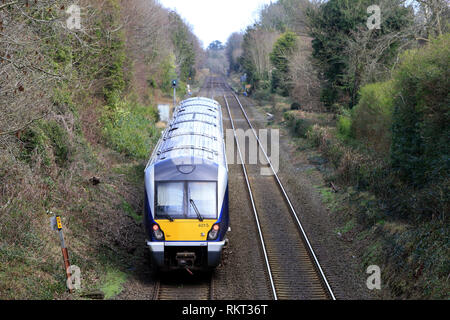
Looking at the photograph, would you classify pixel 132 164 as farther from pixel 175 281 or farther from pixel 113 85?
pixel 175 281

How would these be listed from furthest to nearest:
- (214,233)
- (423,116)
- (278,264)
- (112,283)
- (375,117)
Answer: (375,117), (423,116), (278,264), (112,283), (214,233)

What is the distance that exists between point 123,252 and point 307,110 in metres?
22.3

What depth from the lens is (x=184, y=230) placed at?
10383mm

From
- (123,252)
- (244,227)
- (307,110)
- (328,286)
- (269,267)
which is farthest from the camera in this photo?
(307,110)

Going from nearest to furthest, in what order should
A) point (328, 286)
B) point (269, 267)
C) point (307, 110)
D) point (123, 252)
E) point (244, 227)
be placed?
point (328, 286) < point (269, 267) < point (123, 252) < point (244, 227) < point (307, 110)

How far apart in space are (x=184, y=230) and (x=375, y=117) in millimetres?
12288

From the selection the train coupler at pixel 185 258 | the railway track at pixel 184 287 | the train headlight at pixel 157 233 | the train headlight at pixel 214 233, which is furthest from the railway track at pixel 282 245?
the train headlight at pixel 157 233

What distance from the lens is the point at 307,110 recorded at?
1268 inches

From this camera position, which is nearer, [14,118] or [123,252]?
[14,118]

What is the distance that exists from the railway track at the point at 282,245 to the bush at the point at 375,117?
14.4ft

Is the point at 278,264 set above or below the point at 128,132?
below

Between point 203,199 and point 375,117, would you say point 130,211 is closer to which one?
point 203,199

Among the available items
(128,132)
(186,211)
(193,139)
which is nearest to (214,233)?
(186,211)

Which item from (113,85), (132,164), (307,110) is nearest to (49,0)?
(132,164)
